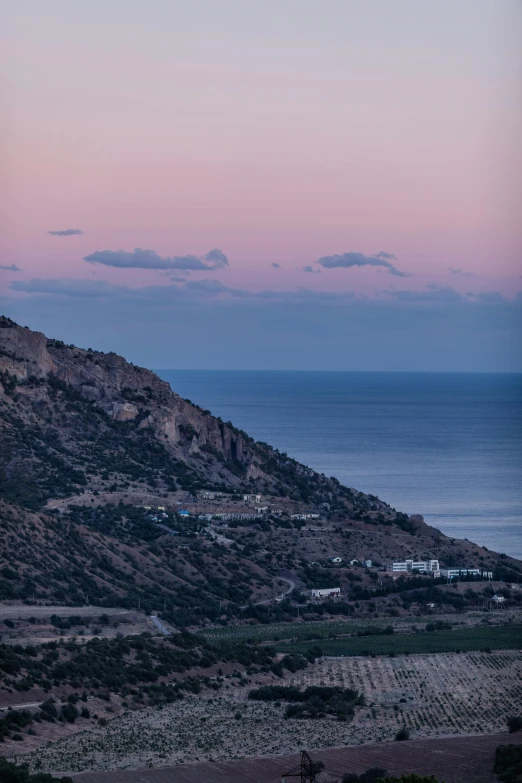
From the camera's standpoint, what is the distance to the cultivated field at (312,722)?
30.5 metres

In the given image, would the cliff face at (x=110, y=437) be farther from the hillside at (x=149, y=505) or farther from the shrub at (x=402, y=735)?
the shrub at (x=402, y=735)

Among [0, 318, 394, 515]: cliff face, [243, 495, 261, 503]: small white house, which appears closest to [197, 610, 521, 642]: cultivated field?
[0, 318, 394, 515]: cliff face

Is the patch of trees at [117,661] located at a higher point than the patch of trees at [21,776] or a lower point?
higher

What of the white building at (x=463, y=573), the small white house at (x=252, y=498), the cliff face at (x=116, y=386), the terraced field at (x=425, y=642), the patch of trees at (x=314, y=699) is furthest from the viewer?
the cliff face at (x=116, y=386)

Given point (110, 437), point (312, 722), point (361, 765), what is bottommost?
point (361, 765)

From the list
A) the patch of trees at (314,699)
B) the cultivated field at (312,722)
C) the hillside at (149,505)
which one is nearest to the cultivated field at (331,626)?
the hillside at (149,505)

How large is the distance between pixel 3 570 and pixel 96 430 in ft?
87.3

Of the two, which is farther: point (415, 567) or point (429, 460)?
point (429, 460)

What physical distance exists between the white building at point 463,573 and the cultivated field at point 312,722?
18229 millimetres

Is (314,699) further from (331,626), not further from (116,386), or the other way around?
(116,386)

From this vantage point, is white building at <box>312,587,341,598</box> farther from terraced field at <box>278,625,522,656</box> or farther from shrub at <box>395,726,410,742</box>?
shrub at <box>395,726,410,742</box>

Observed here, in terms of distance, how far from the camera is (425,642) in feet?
159

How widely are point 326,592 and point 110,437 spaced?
21.1 metres

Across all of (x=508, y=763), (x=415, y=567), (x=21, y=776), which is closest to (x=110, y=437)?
(x=415, y=567)
